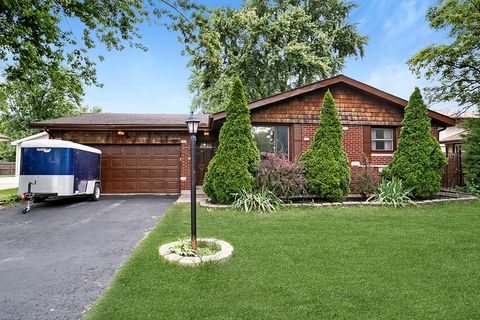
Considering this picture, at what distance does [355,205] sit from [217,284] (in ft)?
19.9

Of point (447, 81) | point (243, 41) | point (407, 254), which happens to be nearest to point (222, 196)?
point (407, 254)

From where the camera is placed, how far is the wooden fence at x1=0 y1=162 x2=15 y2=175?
29500 mm

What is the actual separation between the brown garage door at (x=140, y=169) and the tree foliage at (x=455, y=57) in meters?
13.3

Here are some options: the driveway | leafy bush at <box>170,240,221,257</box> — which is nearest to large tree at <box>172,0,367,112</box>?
the driveway

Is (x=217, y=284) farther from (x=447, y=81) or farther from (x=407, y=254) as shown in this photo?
(x=447, y=81)

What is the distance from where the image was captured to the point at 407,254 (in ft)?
13.4

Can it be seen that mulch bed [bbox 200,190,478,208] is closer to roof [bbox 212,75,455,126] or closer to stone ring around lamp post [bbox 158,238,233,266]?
roof [bbox 212,75,455,126]

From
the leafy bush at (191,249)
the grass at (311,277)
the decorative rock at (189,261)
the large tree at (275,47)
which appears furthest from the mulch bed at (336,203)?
the large tree at (275,47)

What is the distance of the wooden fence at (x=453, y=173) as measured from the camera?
11531mm

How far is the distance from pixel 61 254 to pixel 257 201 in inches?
184

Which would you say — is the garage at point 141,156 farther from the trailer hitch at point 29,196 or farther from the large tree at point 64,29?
the trailer hitch at point 29,196

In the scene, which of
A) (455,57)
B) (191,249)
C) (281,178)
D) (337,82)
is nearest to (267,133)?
(281,178)

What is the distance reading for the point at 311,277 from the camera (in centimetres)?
329

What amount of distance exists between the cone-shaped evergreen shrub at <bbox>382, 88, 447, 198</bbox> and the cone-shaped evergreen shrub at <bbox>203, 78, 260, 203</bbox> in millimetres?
4649
